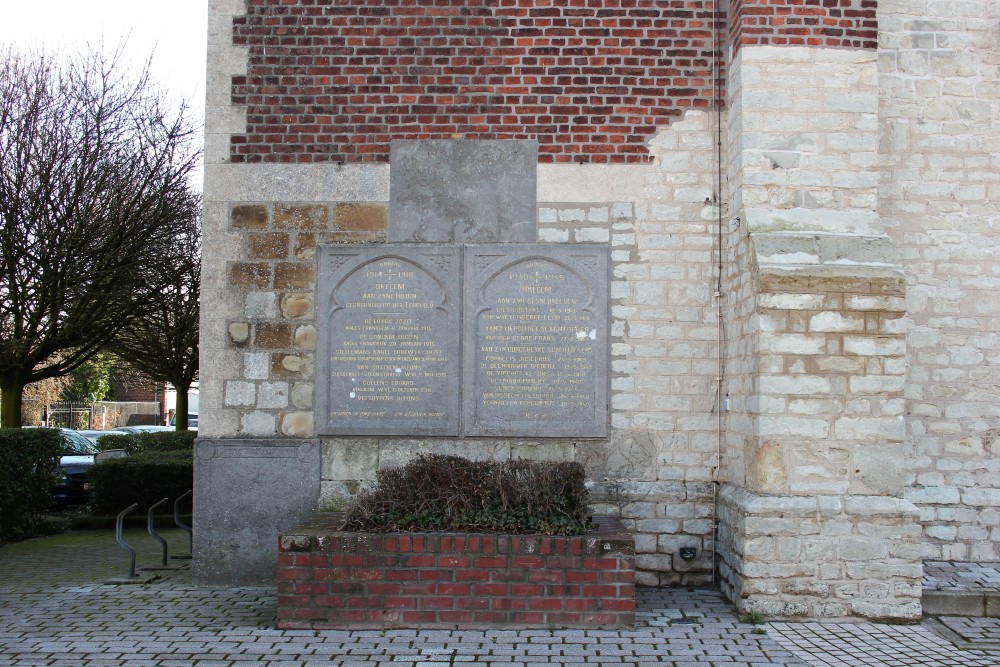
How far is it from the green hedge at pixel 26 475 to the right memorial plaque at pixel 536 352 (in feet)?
19.7

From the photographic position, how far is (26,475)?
33.1 ft

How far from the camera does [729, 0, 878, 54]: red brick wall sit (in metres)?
6.59

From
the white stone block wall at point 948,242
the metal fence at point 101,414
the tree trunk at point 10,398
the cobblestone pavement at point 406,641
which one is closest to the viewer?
the cobblestone pavement at point 406,641

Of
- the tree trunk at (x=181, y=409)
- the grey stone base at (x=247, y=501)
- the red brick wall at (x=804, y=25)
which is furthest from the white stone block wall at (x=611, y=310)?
the tree trunk at (x=181, y=409)

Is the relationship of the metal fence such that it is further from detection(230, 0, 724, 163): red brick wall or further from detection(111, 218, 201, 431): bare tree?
detection(230, 0, 724, 163): red brick wall

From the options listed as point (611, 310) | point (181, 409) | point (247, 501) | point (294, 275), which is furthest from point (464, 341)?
point (181, 409)

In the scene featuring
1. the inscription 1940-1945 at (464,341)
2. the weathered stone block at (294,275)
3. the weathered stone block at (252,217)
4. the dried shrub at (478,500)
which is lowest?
the dried shrub at (478,500)

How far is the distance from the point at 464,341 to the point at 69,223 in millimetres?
7751

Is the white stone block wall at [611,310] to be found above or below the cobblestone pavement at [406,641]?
above

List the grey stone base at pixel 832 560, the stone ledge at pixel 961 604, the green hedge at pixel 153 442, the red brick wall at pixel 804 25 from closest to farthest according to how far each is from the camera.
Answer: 1. the grey stone base at pixel 832 560
2. the stone ledge at pixel 961 604
3. the red brick wall at pixel 804 25
4. the green hedge at pixel 153 442

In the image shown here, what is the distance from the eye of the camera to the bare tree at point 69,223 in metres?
11.7

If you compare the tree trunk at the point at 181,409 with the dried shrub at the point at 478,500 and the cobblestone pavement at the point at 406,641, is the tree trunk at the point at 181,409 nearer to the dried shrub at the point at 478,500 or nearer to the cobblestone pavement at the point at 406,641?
the cobblestone pavement at the point at 406,641

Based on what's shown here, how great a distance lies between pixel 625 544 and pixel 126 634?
10.8ft

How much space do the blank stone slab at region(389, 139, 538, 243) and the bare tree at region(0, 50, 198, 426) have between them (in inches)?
266
